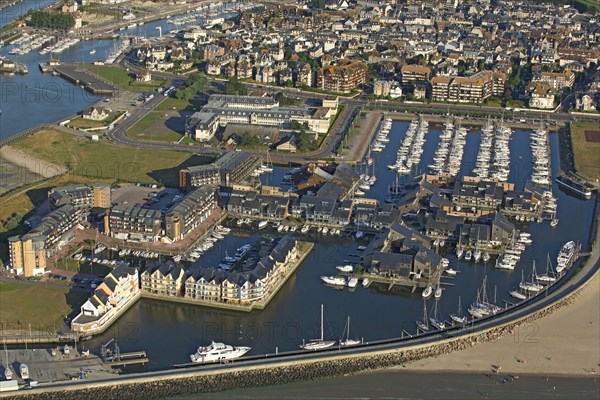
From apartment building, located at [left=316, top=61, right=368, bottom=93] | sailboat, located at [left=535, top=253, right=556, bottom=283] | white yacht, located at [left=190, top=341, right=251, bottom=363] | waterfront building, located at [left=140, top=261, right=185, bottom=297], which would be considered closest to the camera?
white yacht, located at [left=190, top=341, right=251, bottom=363]

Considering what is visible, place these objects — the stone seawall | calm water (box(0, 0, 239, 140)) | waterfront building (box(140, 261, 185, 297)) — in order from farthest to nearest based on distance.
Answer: calm water (box(0, 0, 239, 140)), waterfront building (box(140, 261, 185, 297)), the stone seawall

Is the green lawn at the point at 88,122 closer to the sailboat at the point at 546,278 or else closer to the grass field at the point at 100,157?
the grass field at the point at 100,157

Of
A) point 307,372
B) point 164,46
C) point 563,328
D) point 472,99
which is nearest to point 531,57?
point 472,99

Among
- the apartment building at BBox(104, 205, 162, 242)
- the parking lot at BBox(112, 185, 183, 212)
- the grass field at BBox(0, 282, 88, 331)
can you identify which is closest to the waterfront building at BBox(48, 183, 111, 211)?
the parking lot at BBox(112, 185, 183, 212)

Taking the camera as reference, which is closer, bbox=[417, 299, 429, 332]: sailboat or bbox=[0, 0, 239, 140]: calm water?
bbox=[417, 299, 429, 332]: sailboat

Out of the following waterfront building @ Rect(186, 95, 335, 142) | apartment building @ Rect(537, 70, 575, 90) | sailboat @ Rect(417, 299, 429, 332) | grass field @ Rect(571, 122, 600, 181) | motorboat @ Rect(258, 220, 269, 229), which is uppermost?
apartment building @ Rect(537, 70, 575, 90)

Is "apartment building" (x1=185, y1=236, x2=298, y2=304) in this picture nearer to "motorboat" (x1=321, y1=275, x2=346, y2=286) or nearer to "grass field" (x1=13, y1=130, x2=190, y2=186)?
"motorboat" (x1=321, y1=275, x2=346, y2=286)

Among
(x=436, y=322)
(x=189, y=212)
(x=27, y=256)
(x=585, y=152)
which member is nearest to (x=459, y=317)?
(x=436, y=322)

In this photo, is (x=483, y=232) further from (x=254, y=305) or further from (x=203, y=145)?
(x=203, y=145)

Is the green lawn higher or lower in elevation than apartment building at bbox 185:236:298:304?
lower
